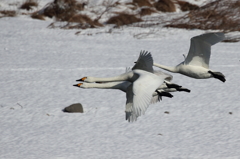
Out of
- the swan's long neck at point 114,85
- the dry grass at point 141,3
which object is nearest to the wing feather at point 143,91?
the swan's long neck at point 114,85

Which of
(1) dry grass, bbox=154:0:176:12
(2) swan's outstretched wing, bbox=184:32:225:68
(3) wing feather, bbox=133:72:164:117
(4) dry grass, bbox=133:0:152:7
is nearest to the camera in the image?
(3) wing feather, bbox=133:72:164:117

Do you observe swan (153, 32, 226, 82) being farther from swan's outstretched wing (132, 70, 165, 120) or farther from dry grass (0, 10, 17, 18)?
dry grass (0, 10, 17, 18)

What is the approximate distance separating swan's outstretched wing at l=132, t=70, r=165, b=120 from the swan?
3.30 ft

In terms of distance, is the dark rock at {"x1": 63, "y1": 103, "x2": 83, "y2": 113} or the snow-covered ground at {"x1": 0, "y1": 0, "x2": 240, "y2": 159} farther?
the dark rock at {"x1": 63, "y1": 103, "x2": 83, "y2": 113}

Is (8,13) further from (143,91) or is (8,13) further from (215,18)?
(143,91)

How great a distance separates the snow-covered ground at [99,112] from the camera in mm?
18781

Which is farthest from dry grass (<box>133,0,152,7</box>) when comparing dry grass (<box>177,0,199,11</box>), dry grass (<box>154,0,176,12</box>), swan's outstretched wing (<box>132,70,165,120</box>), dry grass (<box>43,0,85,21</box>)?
swan's outstretched wing (<box>132,70,165,120</box>)

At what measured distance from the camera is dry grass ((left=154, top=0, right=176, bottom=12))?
40188mm

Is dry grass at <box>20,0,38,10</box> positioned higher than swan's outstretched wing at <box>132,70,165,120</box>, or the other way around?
dry grass at <box>20,0,38,10</box>

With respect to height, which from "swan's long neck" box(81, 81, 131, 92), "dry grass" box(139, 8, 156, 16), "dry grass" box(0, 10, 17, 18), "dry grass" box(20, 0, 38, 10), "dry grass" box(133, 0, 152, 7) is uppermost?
"dry grass" box(133, 0, 152, 7)

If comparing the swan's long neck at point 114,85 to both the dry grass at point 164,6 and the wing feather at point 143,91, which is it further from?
the dry grass at point 164,6

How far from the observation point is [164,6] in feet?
132

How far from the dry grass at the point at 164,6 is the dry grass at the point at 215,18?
3.74 meters

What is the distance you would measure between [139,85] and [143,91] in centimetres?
21
